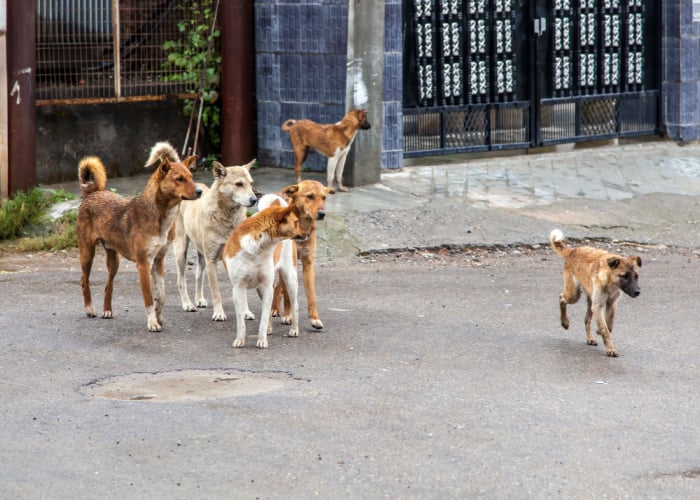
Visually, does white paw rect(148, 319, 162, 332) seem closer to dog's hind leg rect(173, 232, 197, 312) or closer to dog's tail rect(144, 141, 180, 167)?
dog's hind leg rect(173, 232, 197, 312)

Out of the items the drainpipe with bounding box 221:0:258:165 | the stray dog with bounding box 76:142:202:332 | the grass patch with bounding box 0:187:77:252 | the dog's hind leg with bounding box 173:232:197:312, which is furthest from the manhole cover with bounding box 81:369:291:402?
the drainpipe with bounding box 221:0:258:165

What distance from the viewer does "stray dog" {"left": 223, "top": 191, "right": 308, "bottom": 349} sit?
9133 mm

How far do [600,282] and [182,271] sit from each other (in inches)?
138

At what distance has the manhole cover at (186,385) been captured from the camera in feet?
25.8

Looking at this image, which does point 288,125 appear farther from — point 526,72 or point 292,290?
point 292,290

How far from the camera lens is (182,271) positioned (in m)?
10.6

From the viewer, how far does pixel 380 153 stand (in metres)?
15.1

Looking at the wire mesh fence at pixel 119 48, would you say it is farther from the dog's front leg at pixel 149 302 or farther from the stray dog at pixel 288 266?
the stray dog at pixel 288 266

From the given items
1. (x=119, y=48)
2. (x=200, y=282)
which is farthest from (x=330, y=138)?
(x=200, y=282)

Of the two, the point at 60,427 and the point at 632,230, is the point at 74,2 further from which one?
the point at 60,427

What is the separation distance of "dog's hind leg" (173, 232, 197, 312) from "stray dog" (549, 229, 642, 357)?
3078 millimetres

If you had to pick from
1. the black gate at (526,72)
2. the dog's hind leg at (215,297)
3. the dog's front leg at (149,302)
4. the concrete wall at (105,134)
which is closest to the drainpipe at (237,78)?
the concrete wall at (105,134)

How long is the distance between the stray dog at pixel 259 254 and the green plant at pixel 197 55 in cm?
692

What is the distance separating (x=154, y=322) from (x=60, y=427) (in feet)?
8.34
